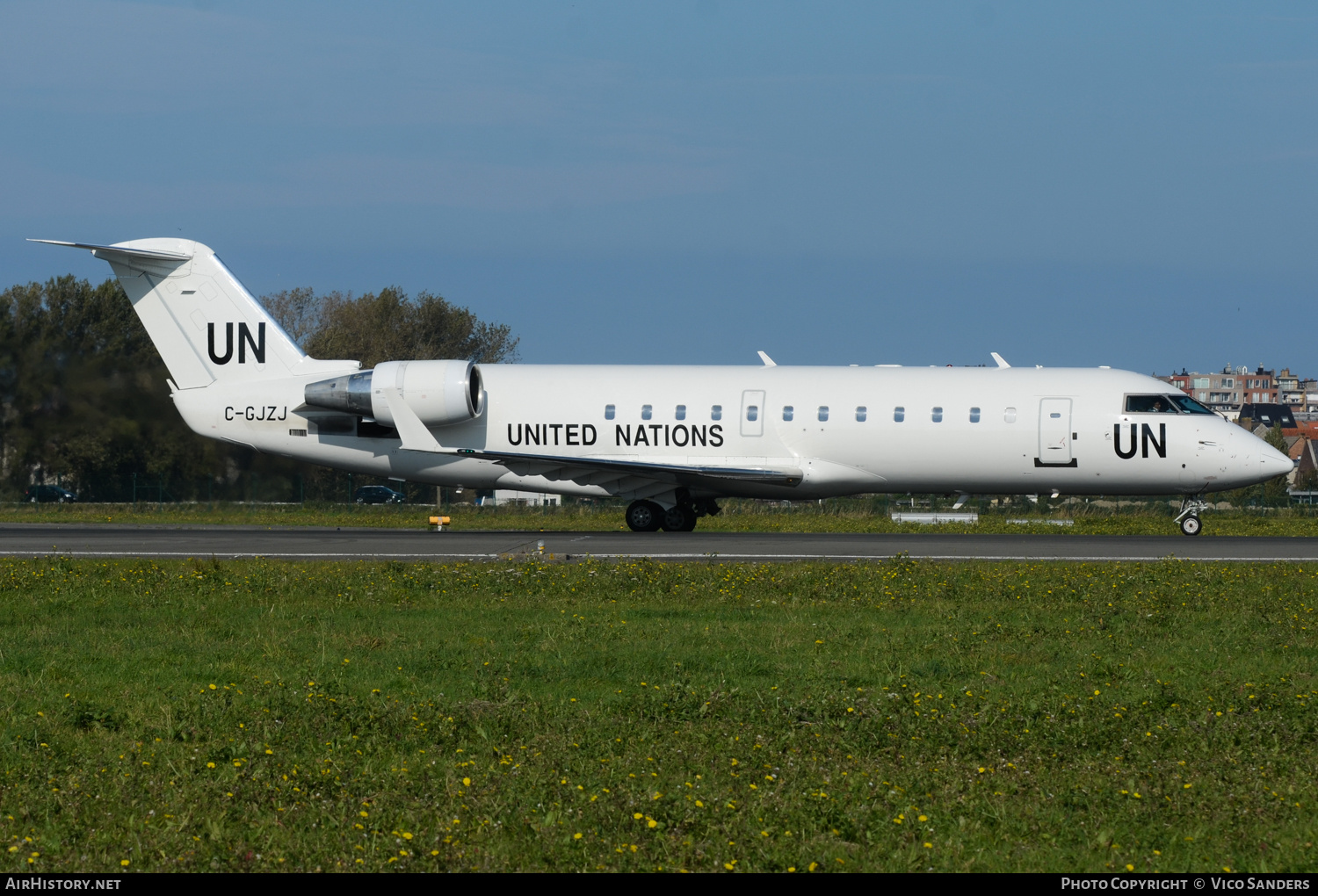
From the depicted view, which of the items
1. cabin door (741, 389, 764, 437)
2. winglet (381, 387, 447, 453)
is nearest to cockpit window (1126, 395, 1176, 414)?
cabin door (741, 389, 764, 437)

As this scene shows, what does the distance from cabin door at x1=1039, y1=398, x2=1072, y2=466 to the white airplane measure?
4 cm

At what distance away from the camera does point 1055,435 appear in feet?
89.4

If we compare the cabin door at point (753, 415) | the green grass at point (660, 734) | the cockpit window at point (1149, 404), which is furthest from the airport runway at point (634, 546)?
the green grass at point (660, 734)

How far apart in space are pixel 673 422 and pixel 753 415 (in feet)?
5.83

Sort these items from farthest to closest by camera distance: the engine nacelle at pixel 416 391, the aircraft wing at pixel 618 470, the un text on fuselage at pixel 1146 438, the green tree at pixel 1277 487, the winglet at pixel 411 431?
1. the green tree at pixel 1277 487
2. the engine nacelle at pixel 416 391
3. the winglet at pixel 411 431
4. the aircraft wing at pixel 618 470
5. the un text on fuselage at pixel 1146 438

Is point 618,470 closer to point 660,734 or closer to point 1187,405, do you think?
point 1187,405

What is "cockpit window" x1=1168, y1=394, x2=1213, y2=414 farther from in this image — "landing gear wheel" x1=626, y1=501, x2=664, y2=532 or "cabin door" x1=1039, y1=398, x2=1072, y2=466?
"landing gear wheel" x1=626, y1=501, x2=664, y2=532

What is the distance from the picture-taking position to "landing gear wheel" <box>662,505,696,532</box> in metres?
29.0

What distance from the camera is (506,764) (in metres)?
7.42

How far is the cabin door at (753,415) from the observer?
28.2m

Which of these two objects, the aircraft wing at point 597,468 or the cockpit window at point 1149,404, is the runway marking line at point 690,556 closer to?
the aircraft wing at point 597,468

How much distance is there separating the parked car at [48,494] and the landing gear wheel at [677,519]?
1970 centimetres
